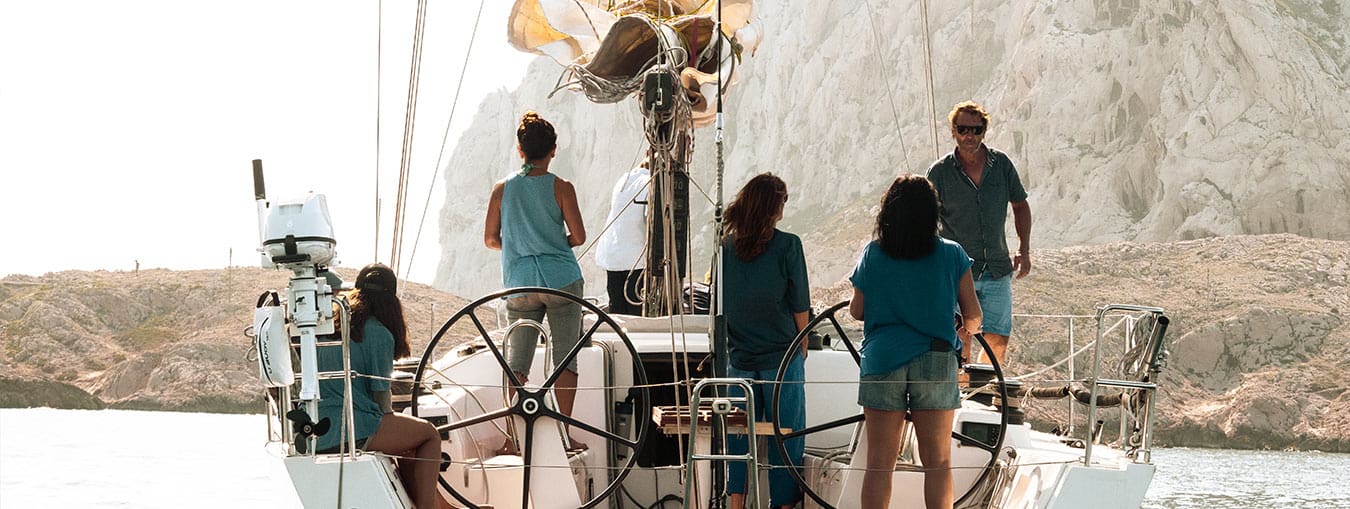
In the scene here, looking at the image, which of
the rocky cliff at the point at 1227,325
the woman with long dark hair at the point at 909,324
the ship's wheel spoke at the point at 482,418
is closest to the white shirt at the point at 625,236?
the ship's wheel spoke at the point at 482,418

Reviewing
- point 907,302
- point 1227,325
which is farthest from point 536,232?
point 1227,325

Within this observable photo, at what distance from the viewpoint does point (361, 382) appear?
4387mm

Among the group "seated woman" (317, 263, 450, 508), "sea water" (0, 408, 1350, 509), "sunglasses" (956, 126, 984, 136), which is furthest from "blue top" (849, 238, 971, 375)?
"sea water" (0, 408, 1350, 509)

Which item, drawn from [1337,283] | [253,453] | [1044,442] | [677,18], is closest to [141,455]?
[253,453]

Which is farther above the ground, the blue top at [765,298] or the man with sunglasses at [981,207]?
the man with sunglasses at [981,207]

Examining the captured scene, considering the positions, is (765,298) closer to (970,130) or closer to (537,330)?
(537,330)

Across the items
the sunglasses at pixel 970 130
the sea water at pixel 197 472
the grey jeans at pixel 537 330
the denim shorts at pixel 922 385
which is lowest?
the sea water at pixel 197 472

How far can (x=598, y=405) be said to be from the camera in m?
5.31

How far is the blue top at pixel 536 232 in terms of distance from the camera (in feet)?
17.3

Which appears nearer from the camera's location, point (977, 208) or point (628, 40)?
point (977, 208)

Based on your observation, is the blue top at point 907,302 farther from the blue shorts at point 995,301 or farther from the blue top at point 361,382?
the blue shorts at point 995,301

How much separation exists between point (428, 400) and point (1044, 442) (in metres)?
2.47

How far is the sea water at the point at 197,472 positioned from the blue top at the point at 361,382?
12.8 metres

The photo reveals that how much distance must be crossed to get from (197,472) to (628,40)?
22.9 metres
